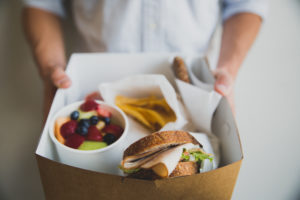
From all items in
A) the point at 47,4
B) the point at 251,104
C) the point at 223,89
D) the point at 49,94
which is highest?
the point at 47,4

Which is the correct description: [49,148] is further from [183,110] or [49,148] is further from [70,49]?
[70,49]

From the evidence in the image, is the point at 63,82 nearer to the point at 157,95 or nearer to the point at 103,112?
the point at 103,112

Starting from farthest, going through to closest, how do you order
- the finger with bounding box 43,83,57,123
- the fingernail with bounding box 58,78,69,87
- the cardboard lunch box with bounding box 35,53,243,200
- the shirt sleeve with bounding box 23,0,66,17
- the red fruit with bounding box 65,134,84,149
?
1. the shirt sleeve with bounding box 23,0,66,17
2. the finger with bounding box 43,83,57,123
3. the fingernail with bounding box 58,78,69,87
4. the red fruit with bounding box 65,134,84,149
5. the cardboard lunch box with bounding box 35,53,243,200

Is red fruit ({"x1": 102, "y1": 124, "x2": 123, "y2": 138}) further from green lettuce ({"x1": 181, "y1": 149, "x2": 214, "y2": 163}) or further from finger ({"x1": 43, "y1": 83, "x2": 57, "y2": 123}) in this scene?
finger ({"x1": 43, "y1": 83, "x2": 57, "y2": 123})

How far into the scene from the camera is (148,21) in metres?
0.74

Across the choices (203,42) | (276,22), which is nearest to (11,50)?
(203,42)

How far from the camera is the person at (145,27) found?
2.39ft

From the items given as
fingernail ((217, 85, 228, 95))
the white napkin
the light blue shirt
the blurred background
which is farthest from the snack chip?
the blurred background

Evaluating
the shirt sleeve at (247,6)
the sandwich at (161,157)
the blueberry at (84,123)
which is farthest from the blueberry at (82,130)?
the shirt sleeve at (247,6)

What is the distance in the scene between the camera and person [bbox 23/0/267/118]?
728 millimetres

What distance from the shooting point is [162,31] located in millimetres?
756

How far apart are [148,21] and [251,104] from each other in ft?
2.18

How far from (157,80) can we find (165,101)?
55mm

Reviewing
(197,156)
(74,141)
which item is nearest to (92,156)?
(74,141)
